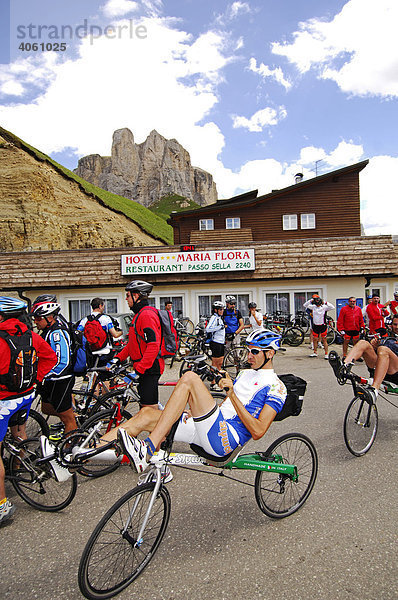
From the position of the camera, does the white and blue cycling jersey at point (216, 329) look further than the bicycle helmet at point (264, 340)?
Yes

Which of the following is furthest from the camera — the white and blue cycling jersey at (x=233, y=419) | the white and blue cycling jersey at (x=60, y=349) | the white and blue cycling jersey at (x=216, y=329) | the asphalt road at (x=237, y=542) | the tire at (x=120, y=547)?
the white and blue cycling jersey at (x=216, y=329)

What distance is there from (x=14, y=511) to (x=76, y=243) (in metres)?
35.8

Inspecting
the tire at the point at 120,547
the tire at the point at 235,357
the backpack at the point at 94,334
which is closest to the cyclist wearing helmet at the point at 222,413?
the tire at the point at 120,547

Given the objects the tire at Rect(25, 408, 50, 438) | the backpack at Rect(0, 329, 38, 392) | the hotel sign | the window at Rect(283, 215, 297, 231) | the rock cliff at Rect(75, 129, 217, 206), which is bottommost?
the tire at Rect(25, 408, 50, 438)

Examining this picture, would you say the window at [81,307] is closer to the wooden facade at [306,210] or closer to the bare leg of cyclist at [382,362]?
the wooden facade at [306,210]

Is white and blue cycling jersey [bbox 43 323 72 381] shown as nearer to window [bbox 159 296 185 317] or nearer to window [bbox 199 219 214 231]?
window [bbox 159 296 185 317]

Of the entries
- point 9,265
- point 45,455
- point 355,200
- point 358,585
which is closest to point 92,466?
point 45,455

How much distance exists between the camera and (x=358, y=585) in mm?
2617

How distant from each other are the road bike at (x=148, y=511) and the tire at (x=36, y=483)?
1.22 meters

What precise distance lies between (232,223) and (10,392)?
2288cm

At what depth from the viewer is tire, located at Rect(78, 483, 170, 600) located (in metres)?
2.47

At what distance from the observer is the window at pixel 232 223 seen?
82.2 feet

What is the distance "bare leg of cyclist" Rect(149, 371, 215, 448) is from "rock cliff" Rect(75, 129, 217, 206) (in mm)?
150222

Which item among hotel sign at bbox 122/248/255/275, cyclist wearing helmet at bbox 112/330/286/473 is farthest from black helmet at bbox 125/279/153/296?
hotel sign at bbox 122/248/255/275
